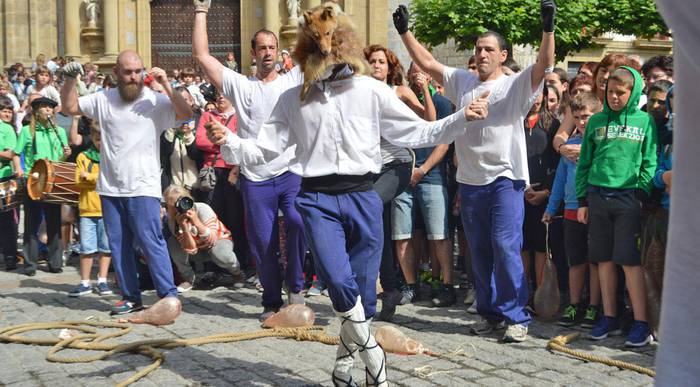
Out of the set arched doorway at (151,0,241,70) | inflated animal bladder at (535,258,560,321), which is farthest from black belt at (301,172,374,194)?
arched doorway at (151,0,241,70)

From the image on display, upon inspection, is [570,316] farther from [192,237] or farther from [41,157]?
[41,157]

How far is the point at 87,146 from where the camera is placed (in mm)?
10875

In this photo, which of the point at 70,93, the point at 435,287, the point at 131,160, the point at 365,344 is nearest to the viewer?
the point at 365,344

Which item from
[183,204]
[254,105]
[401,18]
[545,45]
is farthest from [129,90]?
[545,45]

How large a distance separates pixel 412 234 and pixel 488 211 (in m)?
1.90

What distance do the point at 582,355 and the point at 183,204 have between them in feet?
14.3

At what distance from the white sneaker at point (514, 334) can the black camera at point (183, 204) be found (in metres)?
3.65

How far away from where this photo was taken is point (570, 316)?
24.1ft

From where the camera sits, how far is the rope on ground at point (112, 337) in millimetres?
6207

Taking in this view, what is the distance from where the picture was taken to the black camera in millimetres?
8945

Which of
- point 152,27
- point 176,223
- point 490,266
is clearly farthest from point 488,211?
point 152,27

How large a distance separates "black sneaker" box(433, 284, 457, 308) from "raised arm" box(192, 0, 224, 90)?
2680 mm

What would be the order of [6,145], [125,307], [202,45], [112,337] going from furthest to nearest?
1. [6,145]
2. [125,307]
3. [202,45]
4. [112,337]

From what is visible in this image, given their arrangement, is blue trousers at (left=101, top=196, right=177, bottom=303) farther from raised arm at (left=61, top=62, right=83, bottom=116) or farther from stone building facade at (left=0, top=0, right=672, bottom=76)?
stone building facade at (left=0, top=0, right=672, bottom=76)
